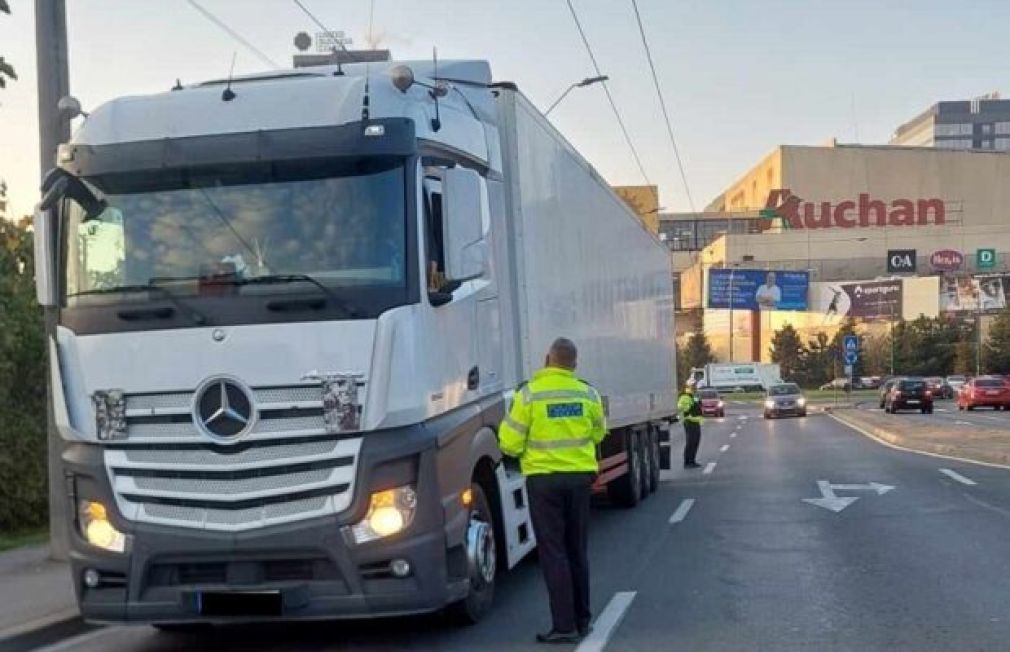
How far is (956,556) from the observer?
10031mm

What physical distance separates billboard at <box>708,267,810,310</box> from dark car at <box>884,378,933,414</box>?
3096cm

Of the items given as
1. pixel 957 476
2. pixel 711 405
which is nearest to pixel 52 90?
pixel 957 476

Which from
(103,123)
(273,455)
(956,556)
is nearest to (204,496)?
(273,455)

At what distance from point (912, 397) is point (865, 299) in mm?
55336

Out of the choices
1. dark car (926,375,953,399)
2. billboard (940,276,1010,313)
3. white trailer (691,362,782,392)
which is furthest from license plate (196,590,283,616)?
billboard (940,276,1010,313)

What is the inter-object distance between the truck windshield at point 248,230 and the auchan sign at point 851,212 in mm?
115196

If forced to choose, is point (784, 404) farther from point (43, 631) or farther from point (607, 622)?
point (43, 631)

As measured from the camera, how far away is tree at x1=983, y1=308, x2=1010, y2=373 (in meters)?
90.5

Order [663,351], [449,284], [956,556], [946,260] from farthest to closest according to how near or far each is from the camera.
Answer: [946,260] → [663,351] → [956,556] → [449,284]

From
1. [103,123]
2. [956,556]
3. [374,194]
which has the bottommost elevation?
[956,556]

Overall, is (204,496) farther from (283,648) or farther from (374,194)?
(374,194)

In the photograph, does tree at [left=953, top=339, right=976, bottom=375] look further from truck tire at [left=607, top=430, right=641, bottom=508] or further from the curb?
the curb

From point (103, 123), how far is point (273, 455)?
241 cm

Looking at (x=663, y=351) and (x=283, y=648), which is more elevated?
(x=663, y=351)
